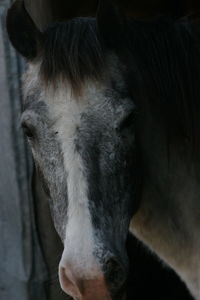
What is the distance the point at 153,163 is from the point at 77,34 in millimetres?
573

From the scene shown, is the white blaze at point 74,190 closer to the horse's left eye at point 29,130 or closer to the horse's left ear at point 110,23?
the horse's left eye at point 29,130

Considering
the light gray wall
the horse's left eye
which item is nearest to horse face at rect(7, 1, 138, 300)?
the horse's left eye

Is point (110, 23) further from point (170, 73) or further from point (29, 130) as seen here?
point (29, 130)

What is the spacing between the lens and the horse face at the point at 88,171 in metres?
1.84

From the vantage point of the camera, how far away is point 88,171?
6.29 feet

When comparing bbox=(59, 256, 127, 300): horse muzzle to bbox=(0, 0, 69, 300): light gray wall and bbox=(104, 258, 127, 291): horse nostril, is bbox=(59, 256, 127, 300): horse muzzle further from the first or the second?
bbox=(0, 0, 69, 300): light gray wall

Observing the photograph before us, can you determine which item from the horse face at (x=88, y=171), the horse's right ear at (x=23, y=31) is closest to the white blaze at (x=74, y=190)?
the horse face at (x=88, y=171)

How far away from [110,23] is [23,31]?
1.10ft

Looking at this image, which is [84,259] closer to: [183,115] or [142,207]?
[142,207]

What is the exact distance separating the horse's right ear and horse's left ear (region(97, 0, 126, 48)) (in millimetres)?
248

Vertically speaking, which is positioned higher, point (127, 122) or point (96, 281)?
point (127, 122)

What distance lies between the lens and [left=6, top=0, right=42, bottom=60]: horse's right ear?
7.18 ft

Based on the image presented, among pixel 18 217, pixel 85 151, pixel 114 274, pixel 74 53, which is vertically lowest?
pixel 18 217

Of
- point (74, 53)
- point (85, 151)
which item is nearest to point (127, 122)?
point (85, 151)
